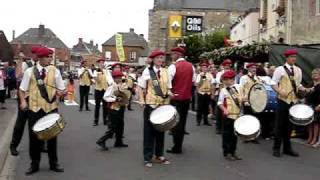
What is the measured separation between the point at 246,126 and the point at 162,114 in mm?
1646

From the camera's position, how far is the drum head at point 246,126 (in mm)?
10023

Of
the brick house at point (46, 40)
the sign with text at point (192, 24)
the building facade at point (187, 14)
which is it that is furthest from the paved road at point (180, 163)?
the brick house at point (46, 40)

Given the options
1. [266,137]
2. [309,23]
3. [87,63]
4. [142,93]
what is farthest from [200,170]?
[309,23]

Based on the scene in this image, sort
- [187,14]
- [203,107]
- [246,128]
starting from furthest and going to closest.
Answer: [187,14], [203,107], [246,128]

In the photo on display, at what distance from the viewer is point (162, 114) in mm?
9453

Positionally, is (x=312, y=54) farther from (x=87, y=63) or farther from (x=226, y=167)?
(x=87, y=63)

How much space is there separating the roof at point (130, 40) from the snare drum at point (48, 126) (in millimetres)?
106975

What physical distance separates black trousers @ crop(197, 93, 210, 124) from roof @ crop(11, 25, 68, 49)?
327ft

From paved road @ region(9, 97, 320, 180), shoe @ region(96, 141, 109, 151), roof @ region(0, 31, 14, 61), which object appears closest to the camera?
paved road @ region(9, 97, 320, 180)

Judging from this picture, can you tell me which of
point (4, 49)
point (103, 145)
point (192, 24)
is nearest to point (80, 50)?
point (192, 24)

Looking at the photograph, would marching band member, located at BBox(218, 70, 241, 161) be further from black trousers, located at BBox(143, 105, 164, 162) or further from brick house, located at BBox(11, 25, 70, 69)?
brick house, located at BBox(11, 25, 70, 69)

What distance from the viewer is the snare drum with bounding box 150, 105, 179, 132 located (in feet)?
30.6

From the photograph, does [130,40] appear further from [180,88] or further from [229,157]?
[229,157]

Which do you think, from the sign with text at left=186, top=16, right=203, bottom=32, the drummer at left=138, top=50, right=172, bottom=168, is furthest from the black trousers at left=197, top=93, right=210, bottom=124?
the sign with text at left=186, top=16, right=203, bottom=32
